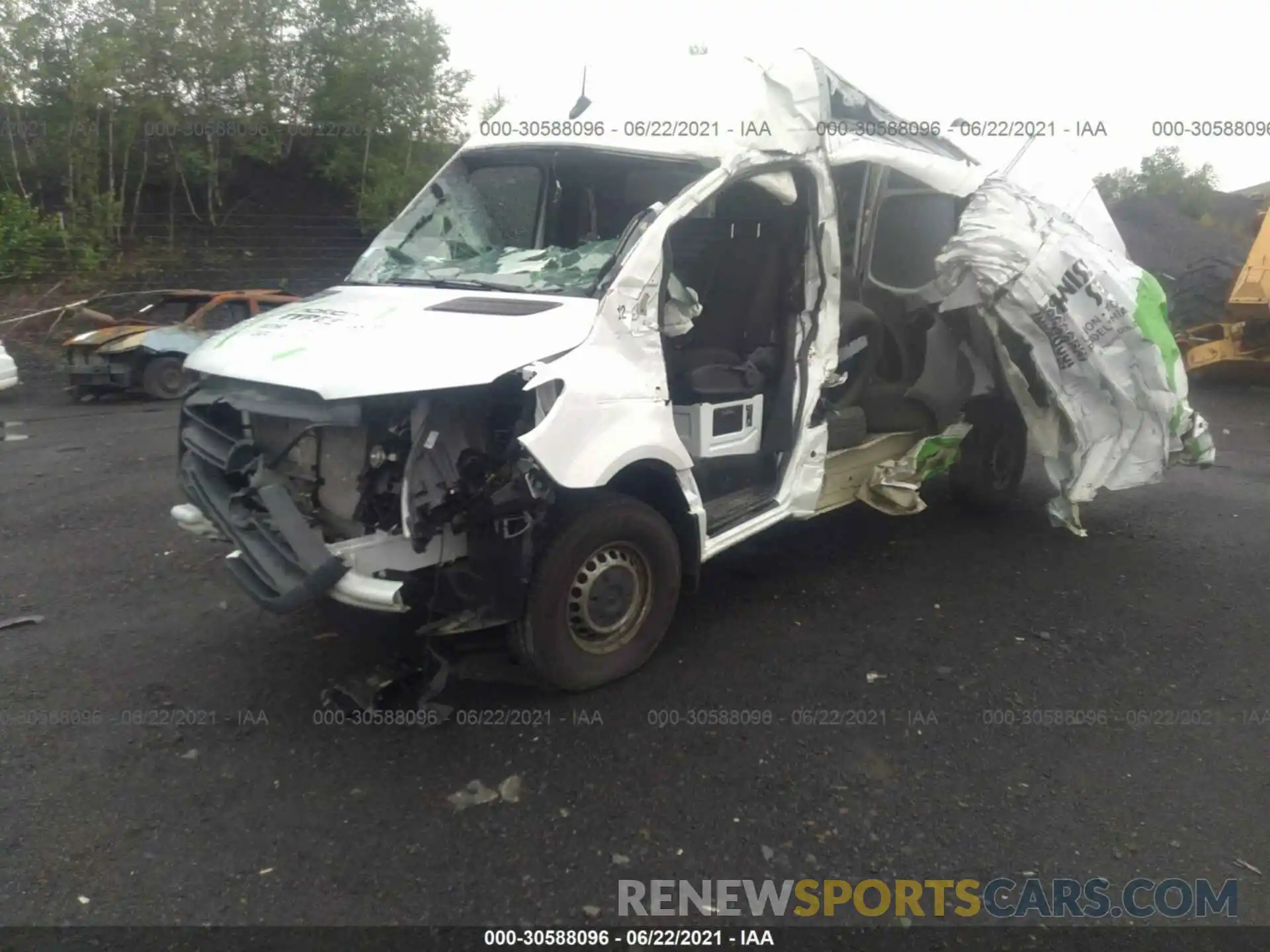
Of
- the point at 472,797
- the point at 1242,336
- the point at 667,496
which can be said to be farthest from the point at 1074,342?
the point at 1242,336

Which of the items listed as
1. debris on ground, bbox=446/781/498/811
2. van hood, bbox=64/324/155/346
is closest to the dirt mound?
debris on ground, bbox=446/781/498/811

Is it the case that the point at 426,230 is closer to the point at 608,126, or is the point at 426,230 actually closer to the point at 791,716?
the point at 608,126

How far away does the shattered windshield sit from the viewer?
4.25m

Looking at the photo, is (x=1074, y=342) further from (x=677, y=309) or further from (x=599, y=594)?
(x=599, y=594)

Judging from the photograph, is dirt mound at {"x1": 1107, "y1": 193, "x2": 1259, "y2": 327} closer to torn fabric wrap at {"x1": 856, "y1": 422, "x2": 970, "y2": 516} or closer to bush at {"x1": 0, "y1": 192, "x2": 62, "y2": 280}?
torn fabric wrap at {"x1": 856, "y1": 422, "x2": 970, "y2": 516}

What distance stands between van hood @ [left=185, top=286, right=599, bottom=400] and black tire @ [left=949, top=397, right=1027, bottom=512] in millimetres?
3569

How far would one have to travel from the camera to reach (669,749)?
353 cm

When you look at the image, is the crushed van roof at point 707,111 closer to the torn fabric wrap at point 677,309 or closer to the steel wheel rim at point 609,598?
the torn fabric wrap at point 677,309

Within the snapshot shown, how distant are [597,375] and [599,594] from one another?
904mm

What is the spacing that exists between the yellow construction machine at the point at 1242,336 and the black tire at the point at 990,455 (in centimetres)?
695

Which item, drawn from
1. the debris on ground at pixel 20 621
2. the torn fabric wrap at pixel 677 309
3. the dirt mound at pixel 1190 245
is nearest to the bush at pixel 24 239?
the debris on ground at pixel 20 621

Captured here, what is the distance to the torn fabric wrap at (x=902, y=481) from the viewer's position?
17.7ft

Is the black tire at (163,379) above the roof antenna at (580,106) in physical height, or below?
below

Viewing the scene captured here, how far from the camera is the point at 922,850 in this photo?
9.82ft
